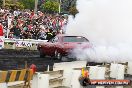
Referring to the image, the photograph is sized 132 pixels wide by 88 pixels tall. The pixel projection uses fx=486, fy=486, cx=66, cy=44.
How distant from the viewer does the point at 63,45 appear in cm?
2200

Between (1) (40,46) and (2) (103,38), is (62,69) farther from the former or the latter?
(1) (40,46)

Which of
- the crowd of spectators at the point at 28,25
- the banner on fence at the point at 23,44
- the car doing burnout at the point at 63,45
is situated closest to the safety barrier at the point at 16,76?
the car doing burnout at the point at 63,45

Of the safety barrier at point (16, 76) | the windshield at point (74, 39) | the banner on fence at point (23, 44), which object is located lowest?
the banner on fence at point (23, 44)

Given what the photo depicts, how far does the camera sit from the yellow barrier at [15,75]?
989 cm

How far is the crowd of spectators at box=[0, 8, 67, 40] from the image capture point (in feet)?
97.3

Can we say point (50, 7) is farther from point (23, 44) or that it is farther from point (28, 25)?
point (23, 44)

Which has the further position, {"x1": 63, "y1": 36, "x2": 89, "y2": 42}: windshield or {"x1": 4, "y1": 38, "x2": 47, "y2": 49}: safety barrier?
{"x1": 4, "y1": 38, "x2": 47, "y2": 49}: safety barrier

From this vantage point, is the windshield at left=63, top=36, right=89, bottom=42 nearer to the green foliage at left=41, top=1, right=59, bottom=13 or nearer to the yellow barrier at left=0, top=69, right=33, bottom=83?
the yellow barrier at left=0, top=69, right=33, bottom=83

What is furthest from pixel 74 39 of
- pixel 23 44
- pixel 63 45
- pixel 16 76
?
pixel 16 76

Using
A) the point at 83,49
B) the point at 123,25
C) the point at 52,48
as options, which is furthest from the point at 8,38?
the point at 123,25

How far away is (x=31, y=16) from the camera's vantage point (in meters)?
33.2

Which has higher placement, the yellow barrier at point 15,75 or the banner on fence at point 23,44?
the yellow barrier at point 15,75

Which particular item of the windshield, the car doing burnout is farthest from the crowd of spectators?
the windshield

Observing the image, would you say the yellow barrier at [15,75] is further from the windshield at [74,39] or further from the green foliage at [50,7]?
the green foliage at [50,7]
